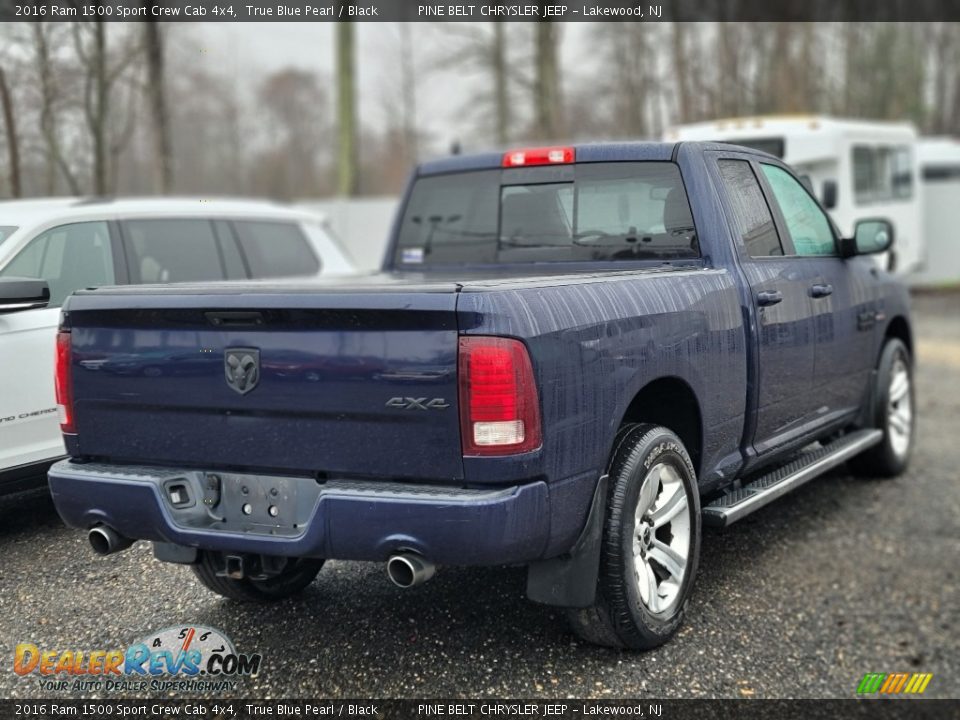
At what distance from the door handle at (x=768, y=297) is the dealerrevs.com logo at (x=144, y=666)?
2.68m

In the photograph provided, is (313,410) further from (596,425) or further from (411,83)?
(411,83)

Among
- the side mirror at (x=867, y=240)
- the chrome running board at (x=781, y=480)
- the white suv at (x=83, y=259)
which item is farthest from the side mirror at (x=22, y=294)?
the side mirror at (x=867, y=240)

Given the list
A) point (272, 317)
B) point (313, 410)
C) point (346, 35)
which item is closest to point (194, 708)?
point (313, 410)

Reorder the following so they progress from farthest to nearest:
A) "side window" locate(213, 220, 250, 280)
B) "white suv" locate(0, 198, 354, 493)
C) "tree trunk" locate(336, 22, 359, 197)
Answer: "tree trunk" locate(336, 22, 359, 197), "side window" locate(213, 220, 250, 280), "white suv" locate(0, 198, 354, 493)

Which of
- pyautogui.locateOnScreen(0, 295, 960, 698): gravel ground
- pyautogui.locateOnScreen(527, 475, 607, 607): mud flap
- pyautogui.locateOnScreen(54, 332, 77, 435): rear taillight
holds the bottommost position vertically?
pyautogui.locateOnScreen(0, 295, 960, 698): gravel ground

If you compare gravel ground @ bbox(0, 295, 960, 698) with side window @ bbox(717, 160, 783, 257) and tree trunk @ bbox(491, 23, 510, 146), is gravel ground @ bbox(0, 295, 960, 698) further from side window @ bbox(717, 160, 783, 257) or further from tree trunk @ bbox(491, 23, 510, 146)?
tree trunk @ bbox(491, 23, 510, 146)

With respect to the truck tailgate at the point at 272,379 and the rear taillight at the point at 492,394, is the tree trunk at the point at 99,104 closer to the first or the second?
the truck tailgate at the point at 272,379

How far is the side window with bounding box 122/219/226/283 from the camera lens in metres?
5.81

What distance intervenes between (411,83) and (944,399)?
3499 cm

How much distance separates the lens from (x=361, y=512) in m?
3.17

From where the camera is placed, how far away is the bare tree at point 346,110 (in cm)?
1972

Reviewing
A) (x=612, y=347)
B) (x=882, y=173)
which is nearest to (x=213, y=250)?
(x=612, y=347)

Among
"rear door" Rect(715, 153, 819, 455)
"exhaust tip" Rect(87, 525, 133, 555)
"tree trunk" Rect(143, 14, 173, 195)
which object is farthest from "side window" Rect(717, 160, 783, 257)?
"tree trunk" Rect(143, 14, 173, 195)

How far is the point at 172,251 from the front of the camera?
612 centimetres
